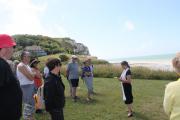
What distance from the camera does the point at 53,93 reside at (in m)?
7.01

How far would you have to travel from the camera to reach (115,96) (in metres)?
15.6

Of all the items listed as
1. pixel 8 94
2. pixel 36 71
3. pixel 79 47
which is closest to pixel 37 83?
pixel 36 71

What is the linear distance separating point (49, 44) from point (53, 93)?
6181cm

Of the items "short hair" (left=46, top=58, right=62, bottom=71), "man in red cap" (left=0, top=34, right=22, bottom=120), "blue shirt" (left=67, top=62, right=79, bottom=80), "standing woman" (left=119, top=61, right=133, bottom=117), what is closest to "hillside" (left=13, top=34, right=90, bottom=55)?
"blue shirt" (left=67, top=62, right=79, bottom=80)

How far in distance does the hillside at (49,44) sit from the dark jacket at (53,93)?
56.0 metres

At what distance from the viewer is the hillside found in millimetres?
65188

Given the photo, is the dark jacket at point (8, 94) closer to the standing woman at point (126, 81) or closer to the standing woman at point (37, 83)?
the standing woman at point (37, 83)

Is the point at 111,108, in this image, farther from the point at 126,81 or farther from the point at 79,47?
the point at 79,47

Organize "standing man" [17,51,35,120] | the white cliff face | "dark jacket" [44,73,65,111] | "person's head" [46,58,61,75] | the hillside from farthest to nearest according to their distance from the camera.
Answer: the white cliff face, the hillside, "standing man" [17,51,35,120], "person's head" [46,58,61,75], "dark jacket" [44,73,65,111]

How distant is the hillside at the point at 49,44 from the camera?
65.2 meters

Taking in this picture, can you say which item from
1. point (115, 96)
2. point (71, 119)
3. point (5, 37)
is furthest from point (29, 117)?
point (115, 96)

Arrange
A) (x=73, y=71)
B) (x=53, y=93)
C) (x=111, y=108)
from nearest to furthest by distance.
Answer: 1. (x=53, y=93)
2. (x=111, y=108)
3. (x=73, y=71)

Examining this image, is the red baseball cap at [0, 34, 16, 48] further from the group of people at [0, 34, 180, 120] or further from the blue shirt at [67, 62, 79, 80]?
the blue shirt at [67, 62, 79, 80]

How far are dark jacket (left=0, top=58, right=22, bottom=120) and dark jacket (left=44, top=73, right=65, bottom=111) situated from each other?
2019 millimetres
